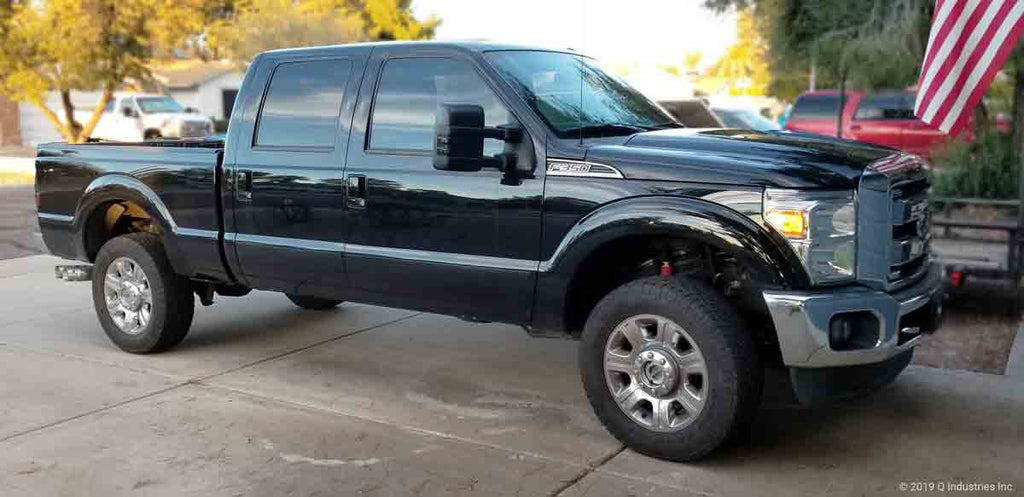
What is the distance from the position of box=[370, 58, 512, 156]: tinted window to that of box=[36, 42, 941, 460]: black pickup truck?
0.04 feet

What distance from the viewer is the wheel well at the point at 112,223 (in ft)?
22.7

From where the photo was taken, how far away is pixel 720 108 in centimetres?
2033

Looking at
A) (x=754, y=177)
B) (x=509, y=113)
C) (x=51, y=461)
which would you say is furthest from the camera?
(x=509, y=113)

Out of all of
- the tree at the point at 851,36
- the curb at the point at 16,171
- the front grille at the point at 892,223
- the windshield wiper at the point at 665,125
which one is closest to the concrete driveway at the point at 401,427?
the front grille at the point at 892,223

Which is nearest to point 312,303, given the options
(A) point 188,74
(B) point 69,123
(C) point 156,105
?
(B) point 69,123

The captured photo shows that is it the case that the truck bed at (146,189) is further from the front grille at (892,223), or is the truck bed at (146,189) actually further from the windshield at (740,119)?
the windshield at (740,119)

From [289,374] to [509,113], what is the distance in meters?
2.36

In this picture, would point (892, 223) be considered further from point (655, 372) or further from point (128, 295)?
point (128, 295)

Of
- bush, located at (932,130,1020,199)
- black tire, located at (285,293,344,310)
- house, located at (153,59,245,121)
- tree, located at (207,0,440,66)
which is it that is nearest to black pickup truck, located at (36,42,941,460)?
black tire, located at (285,293,344,310)

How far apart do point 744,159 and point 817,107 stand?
1726 cm

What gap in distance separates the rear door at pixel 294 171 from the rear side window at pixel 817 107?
54.0ft

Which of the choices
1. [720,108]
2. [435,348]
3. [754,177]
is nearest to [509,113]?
[754,177]

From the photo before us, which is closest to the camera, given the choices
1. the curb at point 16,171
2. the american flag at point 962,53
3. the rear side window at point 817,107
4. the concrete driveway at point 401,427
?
the concrete driveway at point 401,427

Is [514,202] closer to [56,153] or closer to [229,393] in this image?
[229,393]
